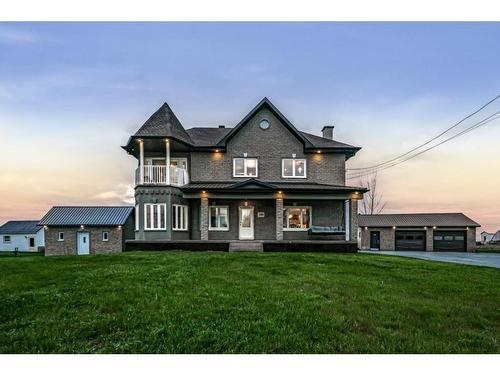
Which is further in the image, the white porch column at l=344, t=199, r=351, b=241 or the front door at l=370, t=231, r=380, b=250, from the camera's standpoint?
the front door at l=370, t=231, r=380, b=250

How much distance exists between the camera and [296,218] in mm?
19453

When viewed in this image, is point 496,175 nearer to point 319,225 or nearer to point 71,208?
point 319,225

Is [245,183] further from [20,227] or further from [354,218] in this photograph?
[20,227]

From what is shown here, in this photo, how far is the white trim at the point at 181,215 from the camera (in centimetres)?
1822

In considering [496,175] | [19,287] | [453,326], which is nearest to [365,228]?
[496,175]

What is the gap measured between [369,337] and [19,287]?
26.4 feet

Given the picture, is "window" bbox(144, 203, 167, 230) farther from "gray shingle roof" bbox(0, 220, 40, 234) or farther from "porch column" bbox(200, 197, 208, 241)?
"gray shingle roof" bbox(0, 220, 40, 234)

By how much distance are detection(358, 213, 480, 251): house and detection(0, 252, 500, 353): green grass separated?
21.4 meters

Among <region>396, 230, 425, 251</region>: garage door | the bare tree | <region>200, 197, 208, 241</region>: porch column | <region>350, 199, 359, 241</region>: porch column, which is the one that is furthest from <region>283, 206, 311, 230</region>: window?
the bare tree

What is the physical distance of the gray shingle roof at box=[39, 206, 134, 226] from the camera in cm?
2645

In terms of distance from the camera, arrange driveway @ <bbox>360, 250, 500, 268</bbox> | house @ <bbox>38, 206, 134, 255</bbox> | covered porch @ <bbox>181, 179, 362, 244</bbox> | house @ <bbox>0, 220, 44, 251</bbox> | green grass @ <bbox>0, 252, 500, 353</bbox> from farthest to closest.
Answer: house @ <bbox>0, 220, 44, 251</bbox>
house @ <bbox>38, 206, 134, 255</bbox>
covered porch @ <bbox>181, 179, 362, 244</bbox>
driveway @ <bbox>360, 250, 500, 268</bbox>
green grass @ <bbox>0, 252, 500, 353</bbox>

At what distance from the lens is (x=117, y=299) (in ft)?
19.2

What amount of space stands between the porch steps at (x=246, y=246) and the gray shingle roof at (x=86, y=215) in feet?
49.9

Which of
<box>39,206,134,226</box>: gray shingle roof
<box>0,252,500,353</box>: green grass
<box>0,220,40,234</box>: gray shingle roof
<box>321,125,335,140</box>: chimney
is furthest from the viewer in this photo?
<box>0,220,40,234</box>: gray shingle roof
